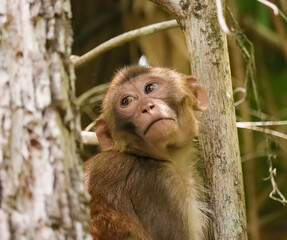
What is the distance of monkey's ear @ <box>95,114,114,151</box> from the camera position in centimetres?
496

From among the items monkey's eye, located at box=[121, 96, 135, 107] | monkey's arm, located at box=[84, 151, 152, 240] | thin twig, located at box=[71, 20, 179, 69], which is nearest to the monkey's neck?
monkey's arm, located at box=[84, 151, 152, 240]

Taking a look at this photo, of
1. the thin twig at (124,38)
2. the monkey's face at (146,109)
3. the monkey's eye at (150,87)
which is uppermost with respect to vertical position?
the thin twig at (124,38)

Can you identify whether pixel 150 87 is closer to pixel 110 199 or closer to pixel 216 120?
pixel 216 120

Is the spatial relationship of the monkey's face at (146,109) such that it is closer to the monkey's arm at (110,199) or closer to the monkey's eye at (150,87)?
the monkey's eye at (150,87)

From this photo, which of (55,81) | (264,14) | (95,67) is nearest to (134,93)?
(55,81)

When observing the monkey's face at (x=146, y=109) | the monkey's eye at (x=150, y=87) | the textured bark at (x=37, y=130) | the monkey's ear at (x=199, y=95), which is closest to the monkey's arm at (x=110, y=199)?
the monkey's face at (x=146, y=109)

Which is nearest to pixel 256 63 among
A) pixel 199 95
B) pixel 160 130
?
pixel 199 95

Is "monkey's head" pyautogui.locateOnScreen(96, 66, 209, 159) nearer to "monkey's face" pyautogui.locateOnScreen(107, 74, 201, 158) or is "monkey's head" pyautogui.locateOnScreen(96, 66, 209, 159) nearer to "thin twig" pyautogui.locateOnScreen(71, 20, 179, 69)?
"monkey's face" pyautogui.locateOnScreen(107, 74, 201, 158)

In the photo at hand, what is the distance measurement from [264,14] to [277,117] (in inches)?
64.0

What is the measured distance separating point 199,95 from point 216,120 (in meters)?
0.32

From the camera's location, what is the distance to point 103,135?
5.02m

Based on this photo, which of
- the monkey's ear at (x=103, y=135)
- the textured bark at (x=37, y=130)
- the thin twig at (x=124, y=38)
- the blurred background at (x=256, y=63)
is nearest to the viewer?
the textured bark at (x=37, y=130)

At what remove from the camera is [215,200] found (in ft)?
14.1

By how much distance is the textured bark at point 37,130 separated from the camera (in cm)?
235
